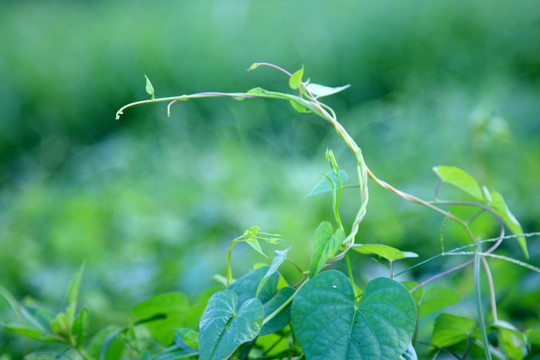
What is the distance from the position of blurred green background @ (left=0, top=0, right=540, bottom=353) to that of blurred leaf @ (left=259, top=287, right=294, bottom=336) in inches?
17.6

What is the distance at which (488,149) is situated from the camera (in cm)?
164

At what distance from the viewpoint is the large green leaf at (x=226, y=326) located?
14.4 inches

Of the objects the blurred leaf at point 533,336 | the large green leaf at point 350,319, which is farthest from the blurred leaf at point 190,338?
the blurred leaf at point 533,336

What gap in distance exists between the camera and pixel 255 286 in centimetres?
44

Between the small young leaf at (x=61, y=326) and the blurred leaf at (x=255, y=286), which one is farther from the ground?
the blurred leaf at (x=255, y=286)

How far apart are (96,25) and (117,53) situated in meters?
0.99

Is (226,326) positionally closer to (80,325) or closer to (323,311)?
(323,311)

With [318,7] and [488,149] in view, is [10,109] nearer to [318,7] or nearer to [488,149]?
[318,7]

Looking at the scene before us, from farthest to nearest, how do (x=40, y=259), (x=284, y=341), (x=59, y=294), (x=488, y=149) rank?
(x=488, y=149) → (x=40, y=259) → (x=59, y=294) → (x=284, y=341)

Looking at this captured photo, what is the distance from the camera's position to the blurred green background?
1263 millimetres

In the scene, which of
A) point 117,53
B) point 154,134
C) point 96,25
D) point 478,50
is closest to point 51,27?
point 96,25

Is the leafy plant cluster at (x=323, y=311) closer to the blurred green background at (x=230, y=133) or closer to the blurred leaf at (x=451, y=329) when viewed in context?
the blurred leaf at (x=451, y=329)

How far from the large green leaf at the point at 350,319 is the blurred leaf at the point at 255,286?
60mm

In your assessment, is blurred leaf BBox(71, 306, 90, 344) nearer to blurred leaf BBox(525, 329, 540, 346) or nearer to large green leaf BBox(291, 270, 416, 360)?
large green leaf BBox(291, 270, 416, 360)
